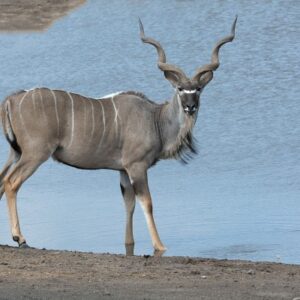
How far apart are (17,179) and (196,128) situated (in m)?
4.51

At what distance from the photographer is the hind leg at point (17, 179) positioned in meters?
8.03

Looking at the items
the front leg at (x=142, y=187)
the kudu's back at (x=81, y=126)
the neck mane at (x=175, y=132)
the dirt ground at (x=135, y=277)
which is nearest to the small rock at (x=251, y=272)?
the dirt ground at (x=135, y=277)

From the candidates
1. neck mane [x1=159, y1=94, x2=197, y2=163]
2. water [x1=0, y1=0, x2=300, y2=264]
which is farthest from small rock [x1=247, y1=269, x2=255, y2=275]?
neck mane [x1=159, y1=94, x2=197, y2=163]

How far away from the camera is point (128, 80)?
14.9m

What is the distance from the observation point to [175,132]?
8.84m

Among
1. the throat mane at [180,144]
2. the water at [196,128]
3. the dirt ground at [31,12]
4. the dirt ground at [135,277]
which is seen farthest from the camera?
the dirt ground at [31,12]

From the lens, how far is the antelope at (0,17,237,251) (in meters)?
8.09

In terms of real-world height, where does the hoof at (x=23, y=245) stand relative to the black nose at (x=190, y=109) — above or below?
below

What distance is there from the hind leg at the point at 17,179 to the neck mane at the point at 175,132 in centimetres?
106

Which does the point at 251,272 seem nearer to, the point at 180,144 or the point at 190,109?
the point at 190,109

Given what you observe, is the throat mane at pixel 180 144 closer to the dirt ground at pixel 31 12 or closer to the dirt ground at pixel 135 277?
the dirt ground at pixel 135 277

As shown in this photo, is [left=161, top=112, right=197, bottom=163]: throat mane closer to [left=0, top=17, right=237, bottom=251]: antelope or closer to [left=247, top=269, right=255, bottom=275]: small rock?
[left=0, top=17, right=237, bottom=251]: antelope

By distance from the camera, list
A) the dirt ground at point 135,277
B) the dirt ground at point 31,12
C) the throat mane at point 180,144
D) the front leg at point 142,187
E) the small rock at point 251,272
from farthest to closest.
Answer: the dirt ground at point 31,12 → the throat mane at point 180,144 → the front leg at point 142,187 → the small rock at point 251,272 → the dirt ground at point 135,277

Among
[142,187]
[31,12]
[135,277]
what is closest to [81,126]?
[142,187]
